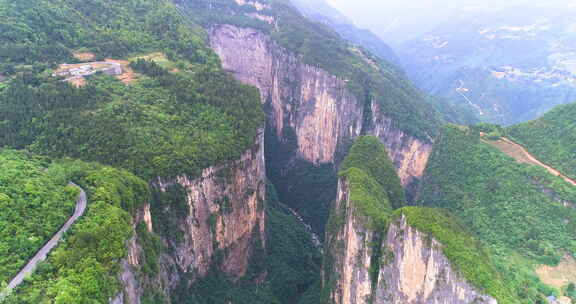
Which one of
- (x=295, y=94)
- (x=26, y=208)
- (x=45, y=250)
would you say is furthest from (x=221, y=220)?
(x=295, y=94)

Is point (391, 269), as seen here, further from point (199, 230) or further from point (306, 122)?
point (306, 122)

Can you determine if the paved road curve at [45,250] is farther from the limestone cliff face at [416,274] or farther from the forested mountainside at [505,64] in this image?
the forested mountainside at [505,64]

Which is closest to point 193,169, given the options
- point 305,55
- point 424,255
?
point 424,255

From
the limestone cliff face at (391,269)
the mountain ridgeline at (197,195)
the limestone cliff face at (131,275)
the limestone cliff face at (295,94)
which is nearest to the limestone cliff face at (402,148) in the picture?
the limestone cliff face at (295,94)

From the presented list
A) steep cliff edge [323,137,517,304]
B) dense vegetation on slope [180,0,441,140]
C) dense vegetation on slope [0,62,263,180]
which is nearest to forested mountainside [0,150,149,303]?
dense vegetation on slope [0,62,263,180]

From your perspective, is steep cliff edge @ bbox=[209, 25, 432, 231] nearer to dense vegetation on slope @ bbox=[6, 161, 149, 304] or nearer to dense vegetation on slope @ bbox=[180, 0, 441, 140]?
dense vegetation on slope @ bbox=[180, 0, 441, 140]

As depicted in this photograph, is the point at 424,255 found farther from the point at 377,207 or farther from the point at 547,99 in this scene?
the point at 547,99
